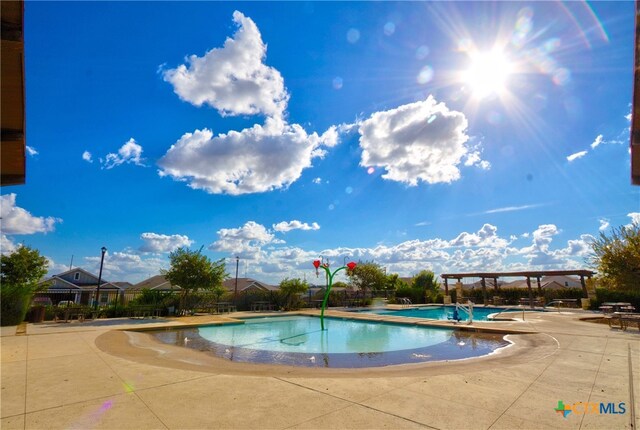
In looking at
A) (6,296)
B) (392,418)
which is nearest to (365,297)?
(6,296)

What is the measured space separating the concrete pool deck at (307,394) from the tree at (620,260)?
31.7 ft

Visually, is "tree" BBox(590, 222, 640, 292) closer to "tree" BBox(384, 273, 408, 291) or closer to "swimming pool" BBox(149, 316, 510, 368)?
"swimming pool" BBox(149, 316, 510, 368)

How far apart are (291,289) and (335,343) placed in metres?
12.4

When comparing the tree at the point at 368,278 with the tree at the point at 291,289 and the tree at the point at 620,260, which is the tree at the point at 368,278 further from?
the tree at the point at 620,260

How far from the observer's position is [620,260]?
549 inches

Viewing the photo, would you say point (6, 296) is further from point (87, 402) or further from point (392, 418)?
point (392, 418)

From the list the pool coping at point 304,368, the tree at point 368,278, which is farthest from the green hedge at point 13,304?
the tree at point 368,278

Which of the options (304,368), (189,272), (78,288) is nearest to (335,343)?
(304,368)

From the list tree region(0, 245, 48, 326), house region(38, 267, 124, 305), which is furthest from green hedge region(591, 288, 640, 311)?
house region(38, 267, 124, 305)

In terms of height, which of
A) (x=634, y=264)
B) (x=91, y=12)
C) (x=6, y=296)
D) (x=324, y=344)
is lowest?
(x=324, y=344)

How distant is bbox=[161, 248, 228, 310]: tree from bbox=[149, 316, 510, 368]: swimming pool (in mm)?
4061

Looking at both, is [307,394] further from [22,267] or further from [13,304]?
[22,267]

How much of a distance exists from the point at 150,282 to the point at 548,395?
43830 millimetres

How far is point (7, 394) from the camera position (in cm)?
438
